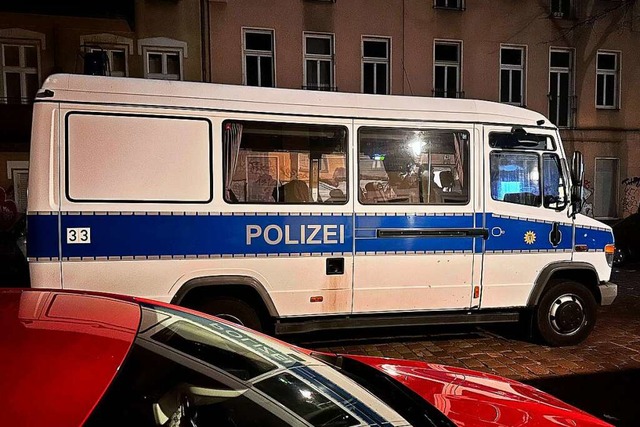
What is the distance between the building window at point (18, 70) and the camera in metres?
→ 14.1

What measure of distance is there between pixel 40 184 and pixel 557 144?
5412mm

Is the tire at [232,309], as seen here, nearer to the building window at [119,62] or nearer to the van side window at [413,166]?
the van side window at [413,166]

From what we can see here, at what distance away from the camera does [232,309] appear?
16.0ft

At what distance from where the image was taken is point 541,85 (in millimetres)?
16844

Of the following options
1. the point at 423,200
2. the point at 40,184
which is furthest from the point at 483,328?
the point at 40,184

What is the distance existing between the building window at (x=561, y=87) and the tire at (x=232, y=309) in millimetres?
15413

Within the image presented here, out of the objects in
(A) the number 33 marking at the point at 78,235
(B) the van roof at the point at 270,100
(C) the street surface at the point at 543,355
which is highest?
(B) the van roof at the point at 270,100

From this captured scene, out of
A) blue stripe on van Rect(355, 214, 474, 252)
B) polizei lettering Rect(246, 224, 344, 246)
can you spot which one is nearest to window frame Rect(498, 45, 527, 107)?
blue stripe on van Rect(355, 214, 474, 252)

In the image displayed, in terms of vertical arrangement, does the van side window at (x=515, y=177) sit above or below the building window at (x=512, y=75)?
below

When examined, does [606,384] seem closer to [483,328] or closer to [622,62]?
[483,328]

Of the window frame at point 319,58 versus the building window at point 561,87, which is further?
the building window at point 561,87

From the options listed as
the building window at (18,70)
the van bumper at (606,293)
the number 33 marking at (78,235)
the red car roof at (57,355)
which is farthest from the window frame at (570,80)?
the red car roof at (57,355)

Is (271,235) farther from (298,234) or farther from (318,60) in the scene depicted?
(318,60)

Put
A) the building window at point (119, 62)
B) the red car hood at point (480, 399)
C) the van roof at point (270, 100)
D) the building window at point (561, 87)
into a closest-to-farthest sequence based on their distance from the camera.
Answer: the red car hood at point (480, 399)
the van roof at point (270, 100)
the building window at point (119, 62)
the building window at point (561, 87)
